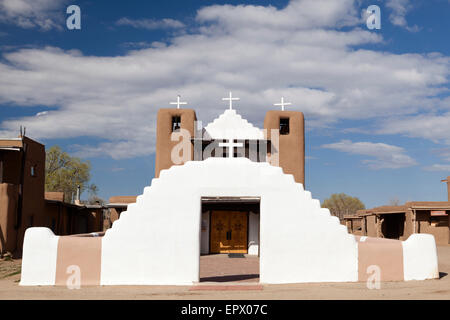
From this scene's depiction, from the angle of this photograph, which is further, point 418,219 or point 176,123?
point 418,219

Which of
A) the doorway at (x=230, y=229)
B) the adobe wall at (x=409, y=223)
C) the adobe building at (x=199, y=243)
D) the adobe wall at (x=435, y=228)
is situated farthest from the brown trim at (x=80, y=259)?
the adobe wall at (x=435, y=228)

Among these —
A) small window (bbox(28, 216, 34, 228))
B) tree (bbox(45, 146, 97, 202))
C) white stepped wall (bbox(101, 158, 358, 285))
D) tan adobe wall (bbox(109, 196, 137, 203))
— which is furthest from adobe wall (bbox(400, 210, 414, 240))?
tree (bbox(45, 146, 97, 202))

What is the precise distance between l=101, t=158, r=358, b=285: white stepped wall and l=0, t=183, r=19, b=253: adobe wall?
9.24m

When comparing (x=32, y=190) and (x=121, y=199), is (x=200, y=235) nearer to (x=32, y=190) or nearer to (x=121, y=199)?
(x=32, y=190)

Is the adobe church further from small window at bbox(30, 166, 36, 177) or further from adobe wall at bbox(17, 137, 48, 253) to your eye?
small window at bbox(30, 166, 36, 177)

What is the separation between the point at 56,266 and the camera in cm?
1037

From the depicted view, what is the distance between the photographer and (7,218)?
17.5 metres

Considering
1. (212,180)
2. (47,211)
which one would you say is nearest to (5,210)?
(47,211)

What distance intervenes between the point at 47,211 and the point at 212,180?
53.0 feet

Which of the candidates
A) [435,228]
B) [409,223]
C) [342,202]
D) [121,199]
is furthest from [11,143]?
[342,202]

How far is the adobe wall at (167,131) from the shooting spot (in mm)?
18141

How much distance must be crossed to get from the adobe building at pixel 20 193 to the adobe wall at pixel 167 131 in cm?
644

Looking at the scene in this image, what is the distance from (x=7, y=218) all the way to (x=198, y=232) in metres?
11.0
